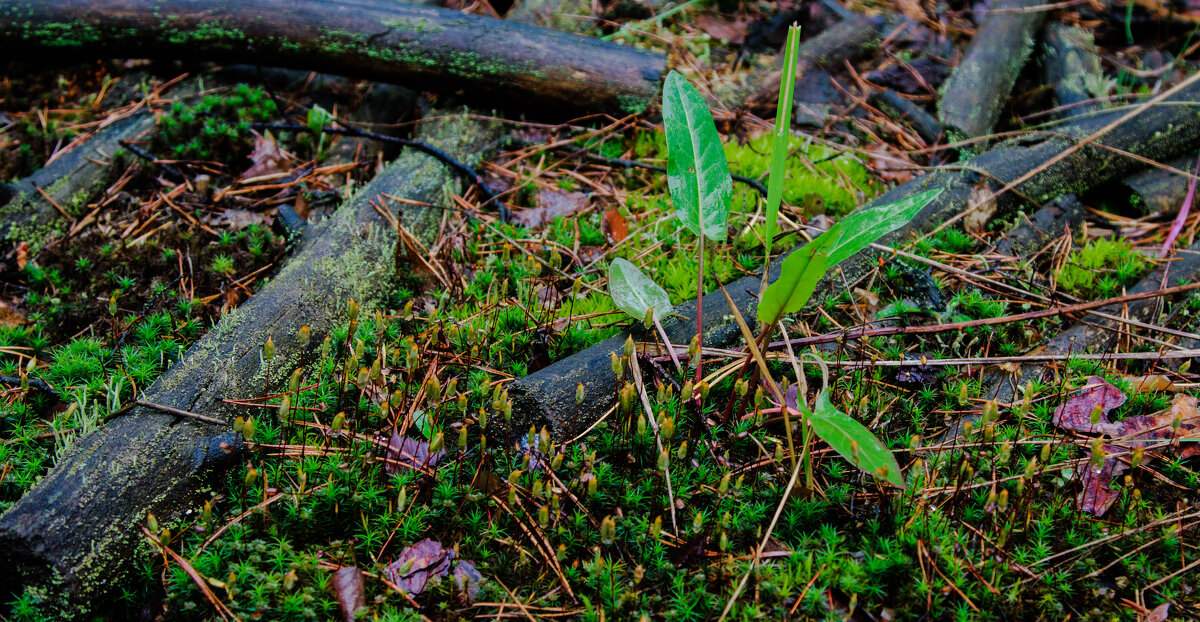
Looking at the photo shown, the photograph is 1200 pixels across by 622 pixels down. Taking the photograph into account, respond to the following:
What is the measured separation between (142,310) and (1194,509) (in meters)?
4.37

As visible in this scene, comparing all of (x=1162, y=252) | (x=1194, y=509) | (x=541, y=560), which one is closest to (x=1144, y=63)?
(x=1162, y=252)

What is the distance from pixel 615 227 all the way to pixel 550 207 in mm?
434

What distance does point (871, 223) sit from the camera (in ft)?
8.32

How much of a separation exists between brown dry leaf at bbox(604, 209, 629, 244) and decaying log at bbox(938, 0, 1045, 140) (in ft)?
7.42

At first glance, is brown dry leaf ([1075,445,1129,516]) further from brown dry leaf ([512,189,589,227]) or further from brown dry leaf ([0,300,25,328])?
brown dry leaf ([0,300,25,328])

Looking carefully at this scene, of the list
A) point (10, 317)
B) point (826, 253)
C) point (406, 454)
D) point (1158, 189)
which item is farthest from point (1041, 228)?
point (10, 317)

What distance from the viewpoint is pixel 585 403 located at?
8.92 ft

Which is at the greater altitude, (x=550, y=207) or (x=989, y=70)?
Answer: (x=989, y=70)

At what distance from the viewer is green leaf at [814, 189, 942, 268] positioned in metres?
2.49

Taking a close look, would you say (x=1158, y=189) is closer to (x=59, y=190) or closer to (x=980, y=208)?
(x=980, y=208)

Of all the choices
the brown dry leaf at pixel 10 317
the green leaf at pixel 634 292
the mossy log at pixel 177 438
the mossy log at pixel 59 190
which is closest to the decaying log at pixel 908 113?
the green leaf at pixel 634 292

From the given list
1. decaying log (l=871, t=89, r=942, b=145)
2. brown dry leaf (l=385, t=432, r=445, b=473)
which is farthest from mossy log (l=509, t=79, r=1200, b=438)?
decaying log (l=871, t=89, r=942, b=145)

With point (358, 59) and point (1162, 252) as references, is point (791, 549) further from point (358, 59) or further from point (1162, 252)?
point (358, 59)

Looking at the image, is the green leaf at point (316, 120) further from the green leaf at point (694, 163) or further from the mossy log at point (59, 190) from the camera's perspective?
the green leaf at point (694, 163)
